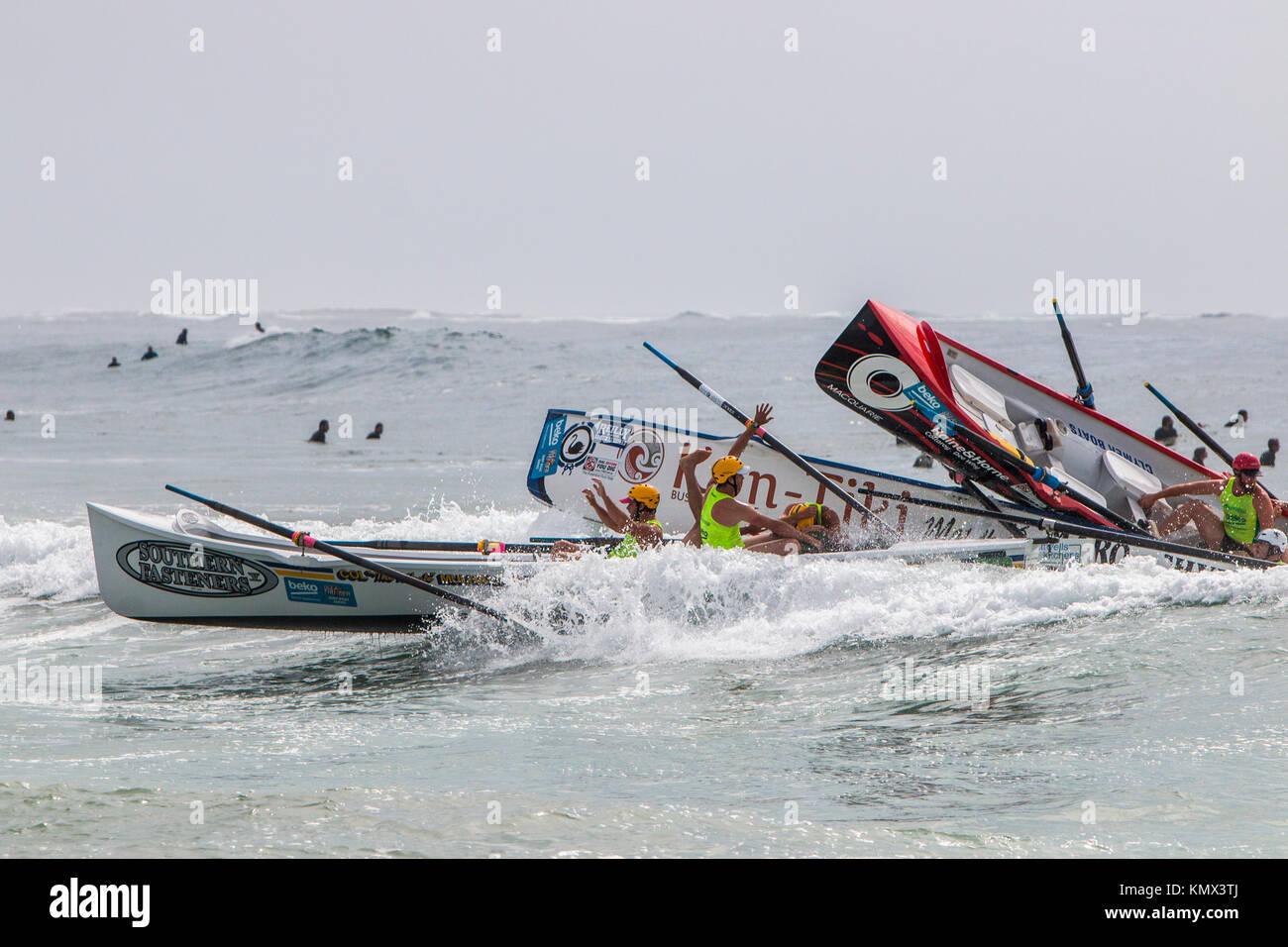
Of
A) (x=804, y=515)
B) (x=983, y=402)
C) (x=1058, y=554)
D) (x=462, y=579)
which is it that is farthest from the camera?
(x=983, y=402)

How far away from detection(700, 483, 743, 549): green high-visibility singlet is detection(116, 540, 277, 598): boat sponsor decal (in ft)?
10.3

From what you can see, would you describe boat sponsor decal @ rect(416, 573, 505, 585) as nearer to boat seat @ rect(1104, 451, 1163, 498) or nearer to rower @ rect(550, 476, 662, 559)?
rower @ rect(550, 476, 662, 559)

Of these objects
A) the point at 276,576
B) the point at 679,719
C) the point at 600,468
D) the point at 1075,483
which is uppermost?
the point at 600,468

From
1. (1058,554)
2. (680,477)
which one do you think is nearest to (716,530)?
(680,477)

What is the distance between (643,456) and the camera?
1110 cm

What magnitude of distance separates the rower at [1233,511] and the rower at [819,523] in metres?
2.62

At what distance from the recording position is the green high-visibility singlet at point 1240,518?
31.2 feet

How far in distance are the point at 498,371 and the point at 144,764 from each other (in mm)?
34204

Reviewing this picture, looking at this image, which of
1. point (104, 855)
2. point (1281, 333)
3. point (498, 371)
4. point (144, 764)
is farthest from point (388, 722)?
point (1281, 333)

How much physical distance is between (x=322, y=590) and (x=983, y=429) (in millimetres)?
5363

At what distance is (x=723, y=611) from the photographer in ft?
28.1

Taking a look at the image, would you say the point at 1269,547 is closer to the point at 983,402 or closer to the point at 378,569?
the point at 983,402

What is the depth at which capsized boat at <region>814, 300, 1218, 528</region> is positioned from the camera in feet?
33.0

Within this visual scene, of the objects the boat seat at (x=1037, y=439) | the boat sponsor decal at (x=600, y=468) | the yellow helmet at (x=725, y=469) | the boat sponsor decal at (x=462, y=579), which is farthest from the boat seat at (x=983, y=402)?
the boat sponsor decal at (x=462, y=579)
